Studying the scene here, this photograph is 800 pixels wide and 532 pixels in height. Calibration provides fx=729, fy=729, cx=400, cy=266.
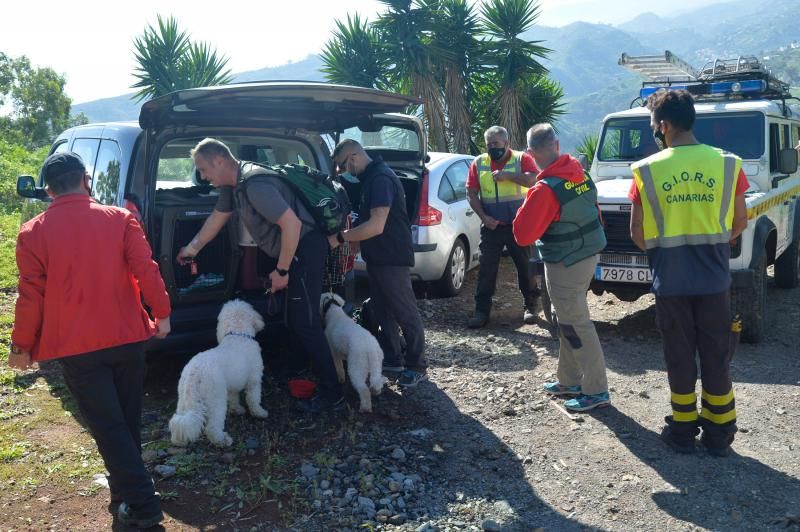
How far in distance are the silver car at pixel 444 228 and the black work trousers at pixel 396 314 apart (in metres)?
2.15

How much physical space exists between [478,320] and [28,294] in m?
4.56

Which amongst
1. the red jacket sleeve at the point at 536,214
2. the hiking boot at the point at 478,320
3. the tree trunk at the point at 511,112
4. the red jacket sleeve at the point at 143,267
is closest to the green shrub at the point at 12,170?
the tree trunk at the point at 511,112

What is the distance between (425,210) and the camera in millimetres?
7676

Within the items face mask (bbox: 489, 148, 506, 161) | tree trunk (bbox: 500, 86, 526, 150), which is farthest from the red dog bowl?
tree trunk (bbox: 500, 86, 526, 150)

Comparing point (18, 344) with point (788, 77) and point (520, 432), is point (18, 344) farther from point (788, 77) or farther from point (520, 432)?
point (788, 77)

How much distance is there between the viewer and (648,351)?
6.35 metres

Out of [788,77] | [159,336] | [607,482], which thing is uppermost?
[788,77]

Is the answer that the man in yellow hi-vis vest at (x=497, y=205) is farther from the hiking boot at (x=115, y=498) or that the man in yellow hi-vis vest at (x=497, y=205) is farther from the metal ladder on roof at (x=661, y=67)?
the hiking boot at (x=115, y=498)

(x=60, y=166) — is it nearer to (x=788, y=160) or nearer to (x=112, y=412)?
(x=112, y=412)

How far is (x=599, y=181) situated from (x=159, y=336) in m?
5.45

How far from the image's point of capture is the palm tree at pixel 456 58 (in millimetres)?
15898

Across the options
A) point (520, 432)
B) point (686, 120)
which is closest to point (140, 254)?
point (520, 432)

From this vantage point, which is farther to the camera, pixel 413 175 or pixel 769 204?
pixel 413 175

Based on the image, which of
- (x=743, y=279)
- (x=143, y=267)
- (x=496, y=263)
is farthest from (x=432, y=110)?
(x=143, y=267)
